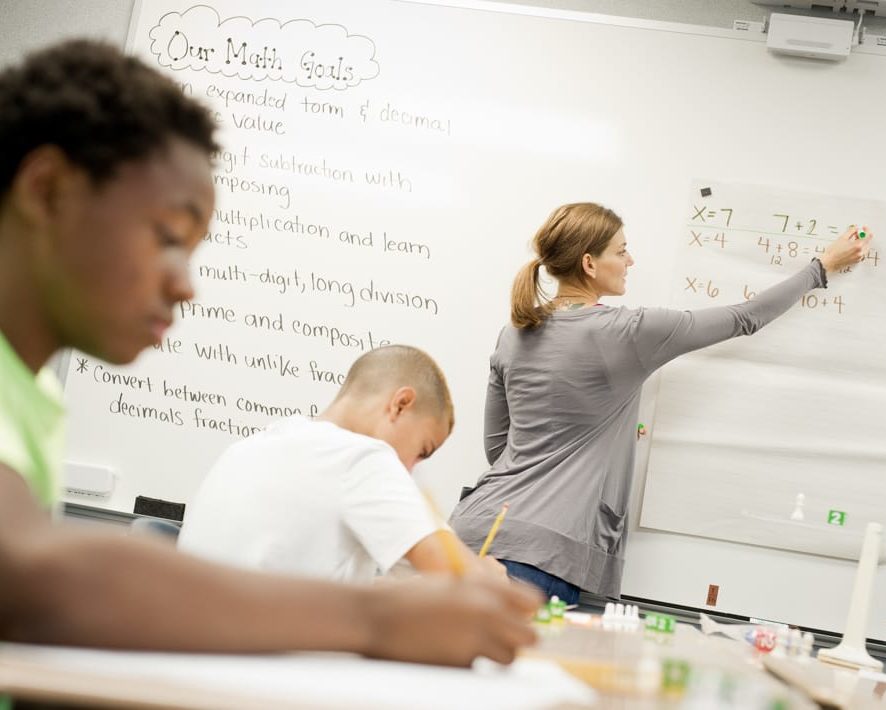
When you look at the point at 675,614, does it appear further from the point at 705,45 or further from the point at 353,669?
the point at 353,669

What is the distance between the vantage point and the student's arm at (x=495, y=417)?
8.46ft

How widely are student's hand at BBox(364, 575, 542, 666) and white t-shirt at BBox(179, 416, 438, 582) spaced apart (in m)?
0.43

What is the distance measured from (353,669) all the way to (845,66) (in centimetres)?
259

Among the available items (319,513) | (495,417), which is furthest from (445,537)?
(495,417)

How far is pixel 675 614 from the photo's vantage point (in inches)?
104

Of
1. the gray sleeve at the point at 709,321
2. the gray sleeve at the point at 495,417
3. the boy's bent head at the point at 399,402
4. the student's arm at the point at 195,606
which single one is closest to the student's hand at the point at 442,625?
the student's arm at the point at 195,606

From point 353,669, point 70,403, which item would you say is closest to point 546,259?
point 70,403

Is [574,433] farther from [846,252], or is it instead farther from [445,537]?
[445,537]

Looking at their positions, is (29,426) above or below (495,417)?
above

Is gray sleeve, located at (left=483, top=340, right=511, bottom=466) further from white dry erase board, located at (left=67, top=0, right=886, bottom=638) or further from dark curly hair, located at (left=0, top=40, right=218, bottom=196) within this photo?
dark curly hair, located at (left=0, top=40, right=218, bottom=196)

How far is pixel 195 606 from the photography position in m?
0.58

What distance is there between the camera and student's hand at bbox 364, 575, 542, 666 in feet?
2.17

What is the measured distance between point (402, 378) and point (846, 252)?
1584 mm

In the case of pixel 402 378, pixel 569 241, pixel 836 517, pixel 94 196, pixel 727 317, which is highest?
pixel 569 241
